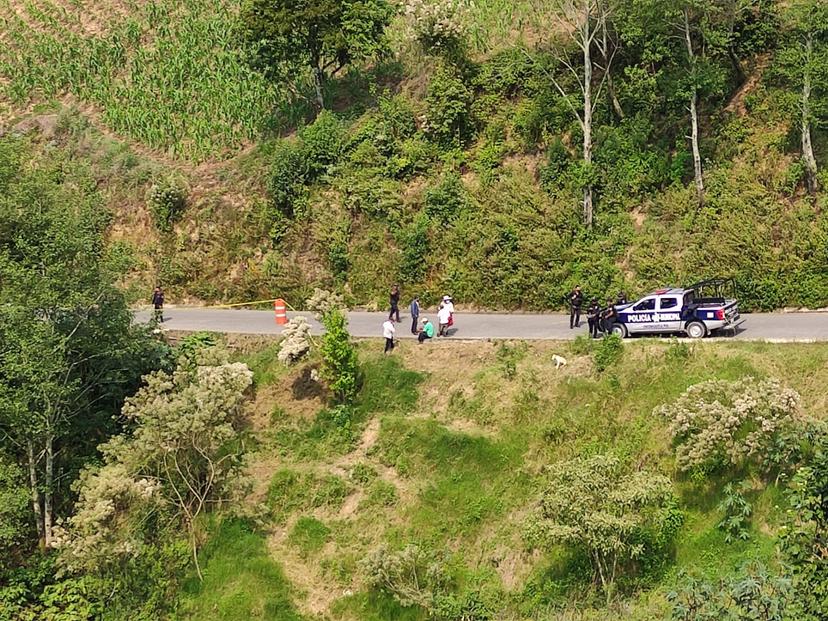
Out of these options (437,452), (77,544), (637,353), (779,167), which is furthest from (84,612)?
(779,167)

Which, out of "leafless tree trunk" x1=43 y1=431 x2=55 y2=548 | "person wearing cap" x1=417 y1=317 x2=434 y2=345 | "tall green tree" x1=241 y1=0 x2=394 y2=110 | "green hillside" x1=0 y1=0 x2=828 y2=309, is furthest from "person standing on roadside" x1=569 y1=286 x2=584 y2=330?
"tall green tree" x1=241 y1=0 x2=394 y2=110

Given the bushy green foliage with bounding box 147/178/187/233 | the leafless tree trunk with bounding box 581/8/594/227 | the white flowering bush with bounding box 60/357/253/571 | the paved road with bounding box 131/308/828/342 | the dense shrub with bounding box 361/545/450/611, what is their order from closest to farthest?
the dense shrub with bounding box 361/545/450/611 → the white flowering bush with bounding box 60/357/253/571 → the paved road with bounding box 131/308/828/342 → the leafless tree trunk with bounding box 581/8/594/227 → the bushy green foliage with bounding box 147/178/187/233

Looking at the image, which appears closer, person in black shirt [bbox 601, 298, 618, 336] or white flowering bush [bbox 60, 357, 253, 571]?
white flowering bush [bbox 60, 357, 253, 571]

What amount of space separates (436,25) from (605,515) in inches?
901

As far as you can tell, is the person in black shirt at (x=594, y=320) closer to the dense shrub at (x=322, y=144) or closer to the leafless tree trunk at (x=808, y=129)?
the leafless tree trunk at (x=808, y=129)

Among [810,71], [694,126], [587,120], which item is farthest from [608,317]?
[810,71]

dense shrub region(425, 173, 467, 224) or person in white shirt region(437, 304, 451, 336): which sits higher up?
dense shrub region(425, 173, 467, 224)

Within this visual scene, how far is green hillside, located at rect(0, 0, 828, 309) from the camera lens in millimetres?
28188

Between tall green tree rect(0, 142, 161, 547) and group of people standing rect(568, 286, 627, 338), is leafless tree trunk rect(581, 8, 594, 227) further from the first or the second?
tall green tree rect(0, 142, 161, 547)

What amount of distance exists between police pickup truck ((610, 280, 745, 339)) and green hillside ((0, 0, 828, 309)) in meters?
3.14

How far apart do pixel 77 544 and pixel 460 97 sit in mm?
22171

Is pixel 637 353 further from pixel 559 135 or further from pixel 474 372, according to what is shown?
pixel 559 135

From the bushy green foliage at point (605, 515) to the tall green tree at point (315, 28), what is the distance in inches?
939

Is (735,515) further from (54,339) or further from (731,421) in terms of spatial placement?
(54,339)
